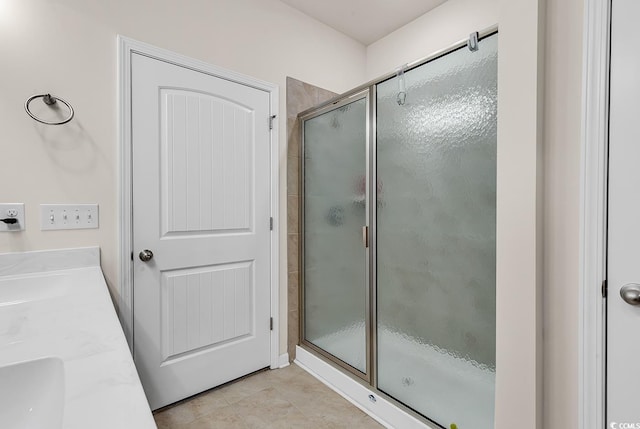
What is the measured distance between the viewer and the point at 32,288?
1298 mm

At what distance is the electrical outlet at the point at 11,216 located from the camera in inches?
51.6

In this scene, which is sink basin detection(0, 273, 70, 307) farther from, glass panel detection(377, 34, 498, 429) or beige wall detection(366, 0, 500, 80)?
beige wall detection(366, 0, 500, 80)

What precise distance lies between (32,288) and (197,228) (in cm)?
75

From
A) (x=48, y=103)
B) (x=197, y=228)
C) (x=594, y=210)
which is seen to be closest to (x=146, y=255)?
(x=197, y=228)

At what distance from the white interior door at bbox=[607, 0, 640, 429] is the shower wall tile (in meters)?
1.68

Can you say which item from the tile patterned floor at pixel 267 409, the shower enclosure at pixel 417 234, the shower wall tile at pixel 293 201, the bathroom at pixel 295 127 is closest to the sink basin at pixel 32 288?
the bathroom at pixel 295 127

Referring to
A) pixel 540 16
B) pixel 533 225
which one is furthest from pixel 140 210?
pixel 540 16

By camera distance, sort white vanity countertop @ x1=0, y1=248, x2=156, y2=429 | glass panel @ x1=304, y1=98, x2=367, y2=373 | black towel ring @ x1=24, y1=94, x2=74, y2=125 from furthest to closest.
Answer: glass panel @ x1=304, y1=98, x2=367, y2=373 → black towel ring @ x1=24, y1=94, x2=74, y2=125 → white vanity countertop @ x1=0, y1=248, x2=156, y2=429

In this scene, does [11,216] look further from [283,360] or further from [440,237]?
[440,237]

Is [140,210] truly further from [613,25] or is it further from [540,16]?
[613,25]

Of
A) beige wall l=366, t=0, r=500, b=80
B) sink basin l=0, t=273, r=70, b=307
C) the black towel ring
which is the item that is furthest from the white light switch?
beige wall l=366, t=0, r=500, b=80

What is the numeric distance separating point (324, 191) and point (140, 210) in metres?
1.07

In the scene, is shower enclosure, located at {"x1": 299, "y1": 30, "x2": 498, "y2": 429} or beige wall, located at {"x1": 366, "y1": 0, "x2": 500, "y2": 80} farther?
beige wall, located at {"x1": 366, "y1": 0, "x2": 500, "y2": 80}

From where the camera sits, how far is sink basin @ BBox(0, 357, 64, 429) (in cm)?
62
